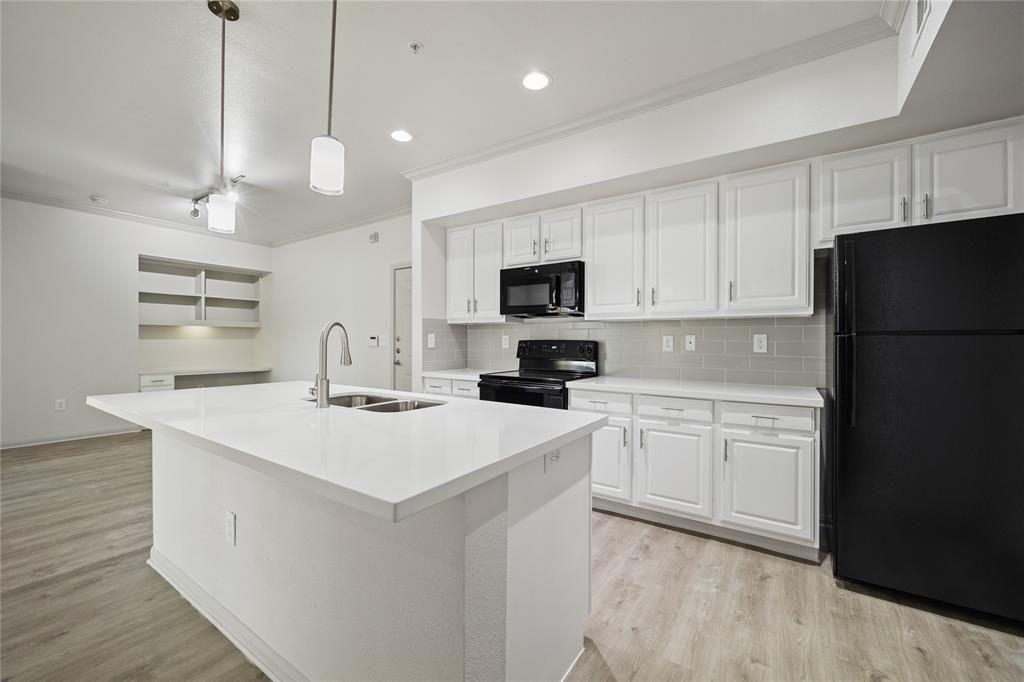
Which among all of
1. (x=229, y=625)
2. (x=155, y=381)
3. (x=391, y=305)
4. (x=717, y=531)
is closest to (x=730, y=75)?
(x=717, y=531)

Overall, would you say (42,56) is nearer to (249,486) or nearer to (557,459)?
(249,486)

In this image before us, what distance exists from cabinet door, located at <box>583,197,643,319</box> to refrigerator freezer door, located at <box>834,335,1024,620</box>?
1.30 m

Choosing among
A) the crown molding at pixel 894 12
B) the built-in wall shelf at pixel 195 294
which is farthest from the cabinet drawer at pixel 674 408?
the built-in wall shelf at pixel 195 294

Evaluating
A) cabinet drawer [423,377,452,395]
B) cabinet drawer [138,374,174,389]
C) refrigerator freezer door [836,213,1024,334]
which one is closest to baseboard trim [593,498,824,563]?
refrigerator freezer door [836,213,1024,334]

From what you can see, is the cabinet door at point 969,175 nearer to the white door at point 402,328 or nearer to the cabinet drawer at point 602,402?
the cabinet drawer at point 602,402

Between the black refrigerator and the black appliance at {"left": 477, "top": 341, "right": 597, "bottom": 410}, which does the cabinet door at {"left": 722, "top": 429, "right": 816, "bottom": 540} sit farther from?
the black appliance at {"left": 477, "top": 341, "right": 597, "bottom": 410}

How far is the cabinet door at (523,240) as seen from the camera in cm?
352

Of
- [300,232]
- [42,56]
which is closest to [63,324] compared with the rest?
[300,232]

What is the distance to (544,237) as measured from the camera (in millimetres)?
3480

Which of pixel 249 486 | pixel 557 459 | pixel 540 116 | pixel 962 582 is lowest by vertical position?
pixel 962 582

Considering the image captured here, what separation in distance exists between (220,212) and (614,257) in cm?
281

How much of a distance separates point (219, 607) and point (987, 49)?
3607mm

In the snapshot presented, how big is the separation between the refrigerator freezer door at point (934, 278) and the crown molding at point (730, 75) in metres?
0.94

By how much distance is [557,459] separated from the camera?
1.42m
